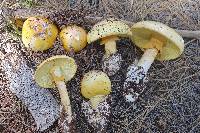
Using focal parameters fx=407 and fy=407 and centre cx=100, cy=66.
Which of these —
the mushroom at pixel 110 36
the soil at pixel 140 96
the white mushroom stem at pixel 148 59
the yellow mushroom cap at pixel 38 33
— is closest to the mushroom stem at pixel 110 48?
the mushroom at pixel 110 36

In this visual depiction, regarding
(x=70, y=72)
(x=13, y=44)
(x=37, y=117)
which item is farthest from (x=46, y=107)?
(x=13, y=44)

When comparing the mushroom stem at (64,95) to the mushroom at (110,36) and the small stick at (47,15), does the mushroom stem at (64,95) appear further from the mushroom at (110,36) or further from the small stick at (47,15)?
the small stick at (47,15)

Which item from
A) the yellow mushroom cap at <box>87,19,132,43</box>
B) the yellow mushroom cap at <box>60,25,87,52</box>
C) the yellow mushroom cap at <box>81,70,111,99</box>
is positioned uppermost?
the yellow mushroom cap at <box>87,19,132,43</box>

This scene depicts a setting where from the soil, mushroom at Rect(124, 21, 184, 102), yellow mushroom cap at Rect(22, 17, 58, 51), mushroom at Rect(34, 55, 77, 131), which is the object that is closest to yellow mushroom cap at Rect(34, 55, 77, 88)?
mushroom at Rect(34, 55, 77, 131)

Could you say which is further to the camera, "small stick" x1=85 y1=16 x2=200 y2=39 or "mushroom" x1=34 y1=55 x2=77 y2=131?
"small stick" x1=85 y1=16 x2=200 y2=39

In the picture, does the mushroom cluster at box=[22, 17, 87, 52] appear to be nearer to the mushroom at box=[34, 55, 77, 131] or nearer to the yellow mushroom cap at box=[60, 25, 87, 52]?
the yellow mushroom cap at box=[60, 25, 87, 52]

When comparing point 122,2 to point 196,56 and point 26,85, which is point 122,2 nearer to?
point 196,56
